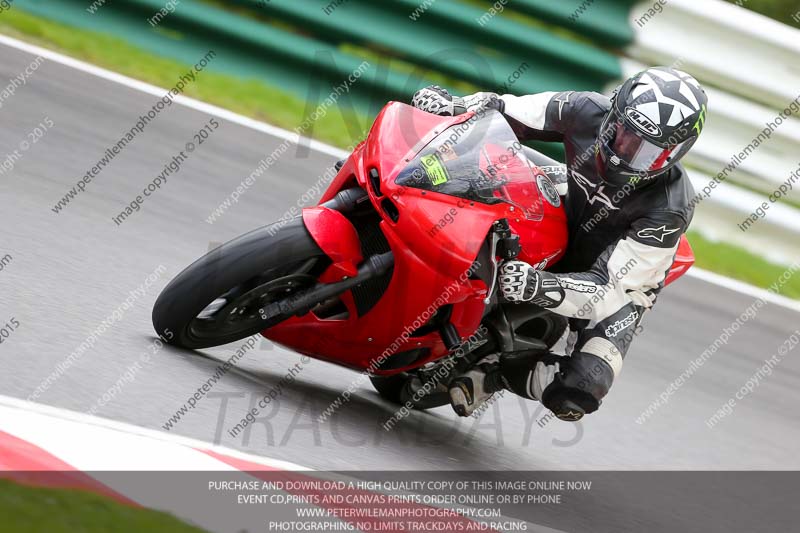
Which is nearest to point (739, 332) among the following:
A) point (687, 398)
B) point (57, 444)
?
point (687, 398)

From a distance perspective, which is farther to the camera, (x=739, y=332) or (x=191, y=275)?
(x=739, y=332)

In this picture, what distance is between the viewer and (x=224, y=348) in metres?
4.69

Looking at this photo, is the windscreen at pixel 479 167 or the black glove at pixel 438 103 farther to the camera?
the black glove at pixel 438 103

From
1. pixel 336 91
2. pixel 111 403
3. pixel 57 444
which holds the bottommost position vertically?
pixel 336 91

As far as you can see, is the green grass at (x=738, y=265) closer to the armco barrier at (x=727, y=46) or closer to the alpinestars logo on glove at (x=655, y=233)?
the armco barrier at (x=727, y=46)

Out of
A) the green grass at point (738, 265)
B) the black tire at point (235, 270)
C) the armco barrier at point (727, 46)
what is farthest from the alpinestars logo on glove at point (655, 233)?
the armco barrier at point (727, 46)

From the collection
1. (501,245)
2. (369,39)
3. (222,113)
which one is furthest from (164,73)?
(501,245)

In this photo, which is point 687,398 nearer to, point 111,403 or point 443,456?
point 443,456

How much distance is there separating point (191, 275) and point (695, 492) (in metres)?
2.60

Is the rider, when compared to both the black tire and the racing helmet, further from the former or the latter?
the black tire

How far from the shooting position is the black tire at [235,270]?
3.90 metres

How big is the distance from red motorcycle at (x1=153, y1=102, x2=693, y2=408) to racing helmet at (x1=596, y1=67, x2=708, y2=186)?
0.33 meters

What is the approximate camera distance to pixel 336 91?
27.9 ft

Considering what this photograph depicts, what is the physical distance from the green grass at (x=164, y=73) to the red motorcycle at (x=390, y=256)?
4046mm
